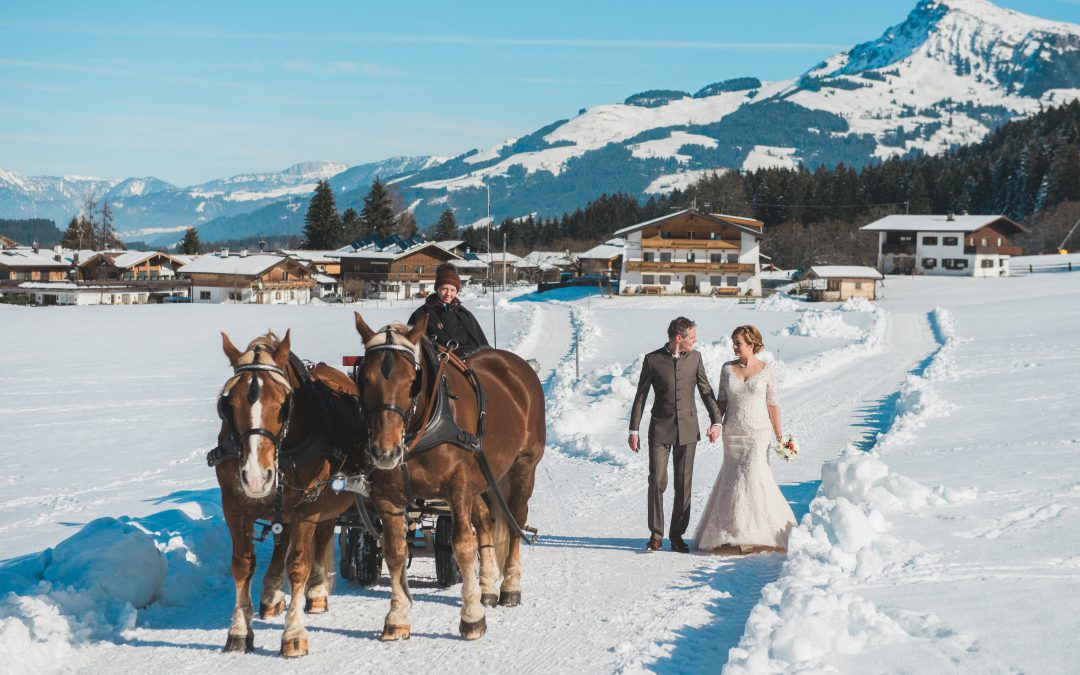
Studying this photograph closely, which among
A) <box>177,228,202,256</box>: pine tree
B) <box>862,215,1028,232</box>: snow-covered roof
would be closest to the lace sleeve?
<box>862,215,1028,232</box>: snow-covered roof

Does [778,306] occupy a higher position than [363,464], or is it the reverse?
[778,306]

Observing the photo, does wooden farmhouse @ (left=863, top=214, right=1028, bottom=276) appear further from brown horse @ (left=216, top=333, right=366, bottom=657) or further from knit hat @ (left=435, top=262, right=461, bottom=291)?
brown horse @ (left=216, top=333, right=366, bottom=657)

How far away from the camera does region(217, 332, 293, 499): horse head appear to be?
5.90 metres

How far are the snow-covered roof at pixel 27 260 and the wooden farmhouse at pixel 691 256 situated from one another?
65.4 meters

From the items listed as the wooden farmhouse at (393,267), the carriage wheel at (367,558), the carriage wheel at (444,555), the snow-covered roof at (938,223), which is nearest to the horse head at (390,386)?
the carriage wheel at (444,555)

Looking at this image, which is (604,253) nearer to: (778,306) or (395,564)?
(778,306)

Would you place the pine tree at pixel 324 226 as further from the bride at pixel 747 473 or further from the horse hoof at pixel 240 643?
the horse hoof at pixel 240 643

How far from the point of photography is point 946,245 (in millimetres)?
88438

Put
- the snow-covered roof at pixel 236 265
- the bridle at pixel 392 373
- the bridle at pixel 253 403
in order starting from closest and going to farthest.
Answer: the bridle at pixel 253 403 → the bridle at pixel 392 373 → the snow-covered roof at pixel 236 265

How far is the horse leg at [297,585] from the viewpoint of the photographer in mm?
6555

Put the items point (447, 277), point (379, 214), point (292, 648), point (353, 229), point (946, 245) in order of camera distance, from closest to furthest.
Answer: point (292, 648), point (447, 277), point (946, 245), point (379, 214), point (353, 229)

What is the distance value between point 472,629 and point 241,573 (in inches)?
65.1

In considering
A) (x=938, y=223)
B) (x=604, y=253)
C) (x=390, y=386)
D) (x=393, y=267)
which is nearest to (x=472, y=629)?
(x=390, y=386)

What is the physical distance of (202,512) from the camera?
1034cm
